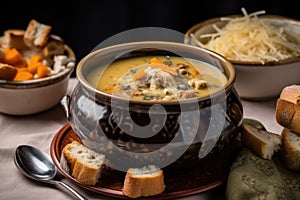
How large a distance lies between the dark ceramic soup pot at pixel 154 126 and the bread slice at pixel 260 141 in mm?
35

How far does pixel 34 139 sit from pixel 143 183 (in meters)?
0.57

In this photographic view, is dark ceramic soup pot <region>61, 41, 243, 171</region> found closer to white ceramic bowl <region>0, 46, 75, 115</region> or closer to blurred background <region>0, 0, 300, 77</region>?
white ceramic bowl <region>0, 46, 75, 115</region>

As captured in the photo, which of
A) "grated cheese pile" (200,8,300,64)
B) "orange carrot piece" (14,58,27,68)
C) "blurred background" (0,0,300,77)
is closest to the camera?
"orange carrot piece" (14,58,27,68)

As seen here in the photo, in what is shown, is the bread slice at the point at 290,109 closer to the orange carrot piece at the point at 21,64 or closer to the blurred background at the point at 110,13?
the orange carrot piece at the point at 21,64

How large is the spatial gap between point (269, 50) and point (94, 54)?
0.84 meters

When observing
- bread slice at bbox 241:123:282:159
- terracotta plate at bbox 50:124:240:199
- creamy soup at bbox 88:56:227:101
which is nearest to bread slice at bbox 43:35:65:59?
creamy soup at bbox 88:56:227:101

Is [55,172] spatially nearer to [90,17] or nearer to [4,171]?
[4,171]

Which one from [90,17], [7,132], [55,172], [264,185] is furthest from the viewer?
[90,17]

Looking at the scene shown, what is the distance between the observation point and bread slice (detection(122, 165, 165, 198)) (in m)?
1.47

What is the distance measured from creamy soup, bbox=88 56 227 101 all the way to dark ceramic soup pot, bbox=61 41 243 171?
0.06 metres

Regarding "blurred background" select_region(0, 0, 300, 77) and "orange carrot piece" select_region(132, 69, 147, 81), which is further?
"blurred background" select_region(0, 0, 300, 77)

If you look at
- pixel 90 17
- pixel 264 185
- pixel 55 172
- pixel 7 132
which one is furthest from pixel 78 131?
pixel 90 17

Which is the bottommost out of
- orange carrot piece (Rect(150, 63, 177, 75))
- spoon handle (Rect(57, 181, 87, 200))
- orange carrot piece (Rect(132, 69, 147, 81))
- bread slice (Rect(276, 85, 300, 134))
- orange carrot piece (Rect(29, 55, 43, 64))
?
spoon handle (Rect(57, 181, 87, 200))

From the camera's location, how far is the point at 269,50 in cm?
227
